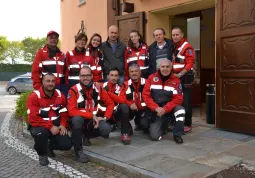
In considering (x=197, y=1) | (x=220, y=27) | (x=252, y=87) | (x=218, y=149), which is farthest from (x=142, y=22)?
(x=218, y=149)

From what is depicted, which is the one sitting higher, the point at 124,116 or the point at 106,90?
the point at 106,90

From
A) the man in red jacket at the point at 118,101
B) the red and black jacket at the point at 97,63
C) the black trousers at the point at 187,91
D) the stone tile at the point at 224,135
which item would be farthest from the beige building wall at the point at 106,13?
the stone tile at the point at 224,135

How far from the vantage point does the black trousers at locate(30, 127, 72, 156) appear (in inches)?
178

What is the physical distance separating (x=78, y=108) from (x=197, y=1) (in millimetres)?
3566

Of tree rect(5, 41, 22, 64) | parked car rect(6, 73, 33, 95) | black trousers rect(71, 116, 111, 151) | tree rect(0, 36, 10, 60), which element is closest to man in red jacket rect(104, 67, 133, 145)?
black trousers rect(71, 116, 111, 151)

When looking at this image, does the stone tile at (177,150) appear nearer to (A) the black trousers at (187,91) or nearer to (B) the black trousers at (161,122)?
(B) the black trousers at (161,122)

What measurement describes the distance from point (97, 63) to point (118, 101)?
93 centimetres

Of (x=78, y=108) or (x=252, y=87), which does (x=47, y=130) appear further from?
(x=252, y=87)

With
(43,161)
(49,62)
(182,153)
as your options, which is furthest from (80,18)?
(182,153)

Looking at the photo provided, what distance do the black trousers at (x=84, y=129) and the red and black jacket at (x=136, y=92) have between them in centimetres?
86

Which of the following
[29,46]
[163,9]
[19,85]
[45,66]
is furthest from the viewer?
[29,46]

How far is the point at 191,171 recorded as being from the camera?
3889 mm

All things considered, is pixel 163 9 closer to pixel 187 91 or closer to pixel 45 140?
pixel 187 91

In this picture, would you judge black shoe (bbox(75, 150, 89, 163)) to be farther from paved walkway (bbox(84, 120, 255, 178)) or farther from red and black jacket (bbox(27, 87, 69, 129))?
red and black jacket (bbox(27, 87, 69, 129))
